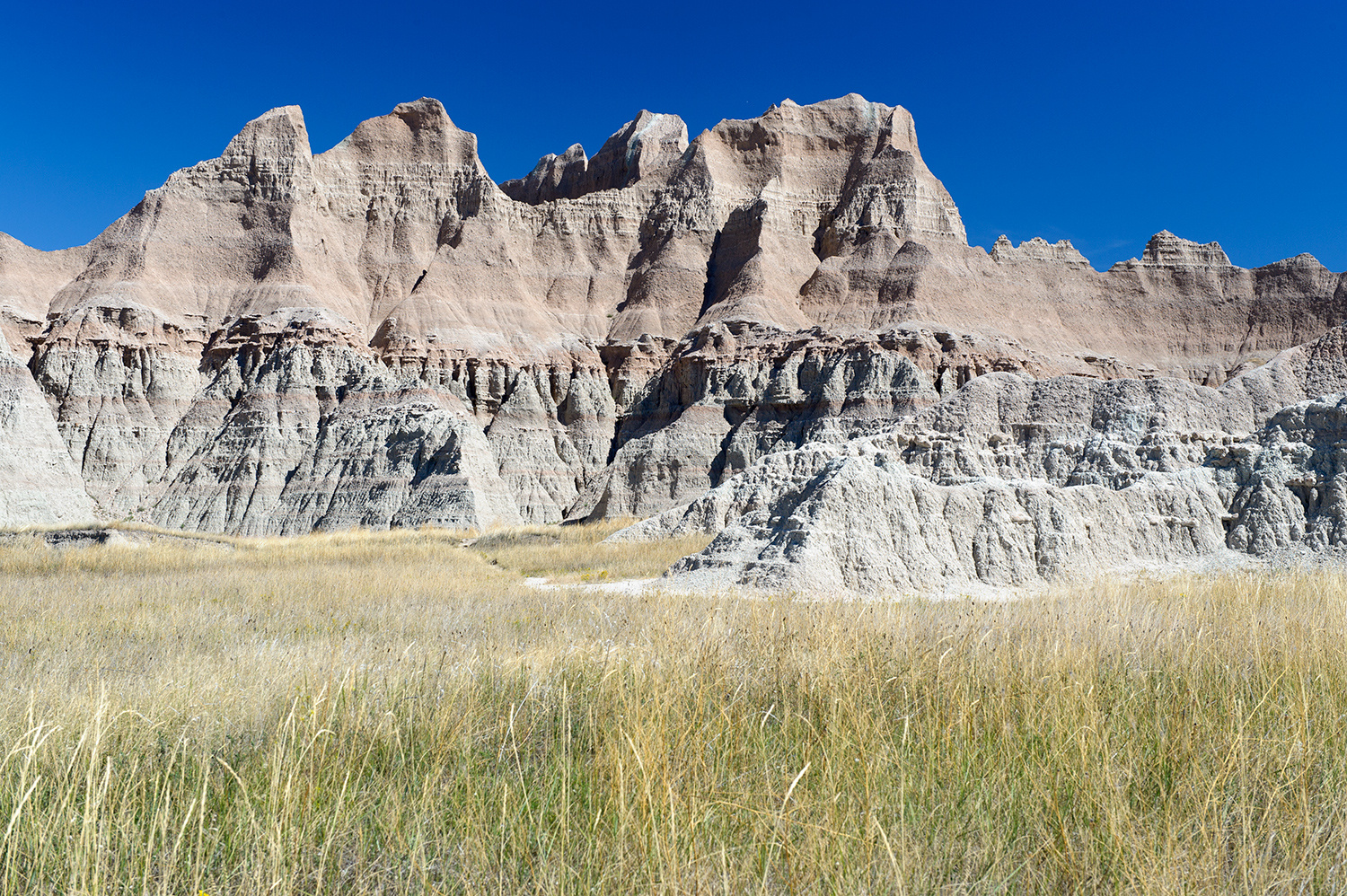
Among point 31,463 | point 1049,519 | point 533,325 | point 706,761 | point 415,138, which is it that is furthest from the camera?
point 415,138

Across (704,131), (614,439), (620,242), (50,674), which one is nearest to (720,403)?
(614,439)

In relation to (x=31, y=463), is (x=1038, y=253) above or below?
above

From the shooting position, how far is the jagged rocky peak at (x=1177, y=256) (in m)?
64.5

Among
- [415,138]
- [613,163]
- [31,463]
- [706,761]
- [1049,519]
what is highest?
[613,163]

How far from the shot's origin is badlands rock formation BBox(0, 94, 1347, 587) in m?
48.8

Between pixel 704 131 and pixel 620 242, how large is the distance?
13718mm

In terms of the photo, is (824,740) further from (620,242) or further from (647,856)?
(620,242)

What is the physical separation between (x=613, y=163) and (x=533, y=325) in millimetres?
27259

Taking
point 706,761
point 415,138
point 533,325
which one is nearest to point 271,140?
point 415,138

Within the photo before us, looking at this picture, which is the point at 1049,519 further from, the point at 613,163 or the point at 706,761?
the point at 613,163

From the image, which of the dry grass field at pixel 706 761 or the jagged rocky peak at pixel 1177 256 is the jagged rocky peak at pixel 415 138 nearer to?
the jagged rocky peak at pixel 1177 256

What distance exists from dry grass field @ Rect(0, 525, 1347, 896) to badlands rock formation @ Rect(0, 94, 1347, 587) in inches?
1144

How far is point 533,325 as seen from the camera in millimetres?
62844

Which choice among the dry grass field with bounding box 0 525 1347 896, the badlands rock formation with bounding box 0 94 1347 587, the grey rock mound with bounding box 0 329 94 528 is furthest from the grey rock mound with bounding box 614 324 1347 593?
the grey rock mound with bounding box 0 329 94 528
